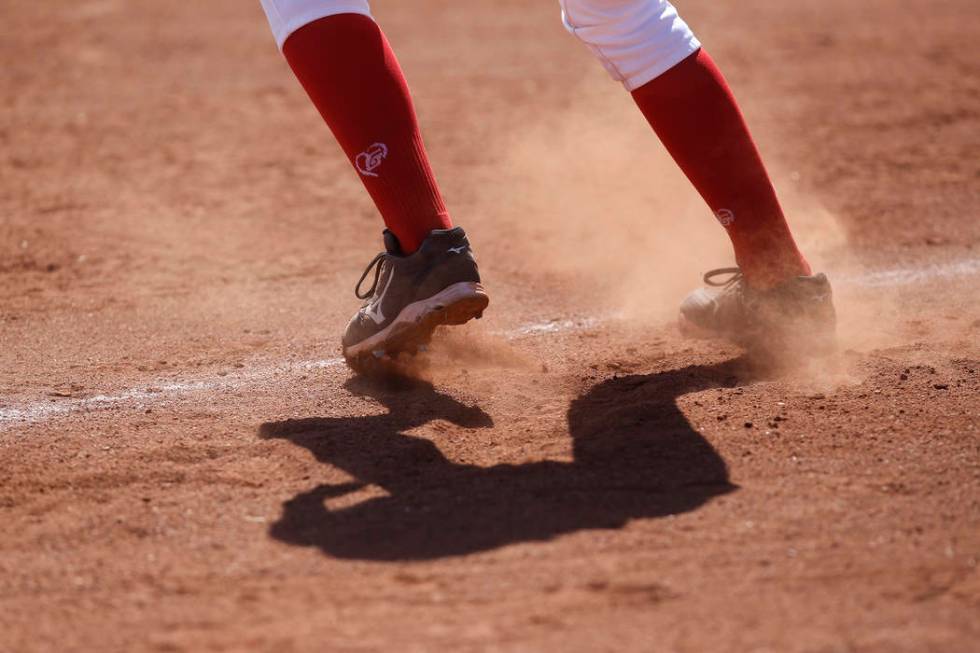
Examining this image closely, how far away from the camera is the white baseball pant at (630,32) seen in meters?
2.68

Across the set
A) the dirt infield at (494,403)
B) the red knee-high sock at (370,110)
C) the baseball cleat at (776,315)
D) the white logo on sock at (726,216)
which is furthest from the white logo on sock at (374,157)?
the baseball cleat at (776,315)

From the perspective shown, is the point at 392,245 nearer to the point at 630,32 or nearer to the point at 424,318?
the point at 424,318

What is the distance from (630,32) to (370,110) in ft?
2.02

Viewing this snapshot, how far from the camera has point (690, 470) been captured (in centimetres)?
234

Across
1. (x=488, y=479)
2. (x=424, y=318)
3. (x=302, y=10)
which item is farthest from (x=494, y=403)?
(x=302, y=10)

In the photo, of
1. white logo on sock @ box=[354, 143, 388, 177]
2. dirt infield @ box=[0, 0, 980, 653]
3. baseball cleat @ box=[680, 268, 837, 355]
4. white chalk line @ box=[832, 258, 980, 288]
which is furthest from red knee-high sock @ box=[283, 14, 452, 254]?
white chalk line @ box=[832, 258, 980, 288]

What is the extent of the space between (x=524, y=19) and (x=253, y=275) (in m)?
4.18

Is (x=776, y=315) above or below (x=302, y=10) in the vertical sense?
below

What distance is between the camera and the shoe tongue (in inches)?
106

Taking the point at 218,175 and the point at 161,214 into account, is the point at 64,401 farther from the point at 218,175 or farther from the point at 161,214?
the point at 218,175

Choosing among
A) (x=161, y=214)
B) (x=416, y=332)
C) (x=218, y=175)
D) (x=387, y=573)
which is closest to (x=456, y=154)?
(x=218, y=175)

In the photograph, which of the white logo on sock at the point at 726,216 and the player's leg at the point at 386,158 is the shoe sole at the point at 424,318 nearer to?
→ the player's leg at the point at 386,158

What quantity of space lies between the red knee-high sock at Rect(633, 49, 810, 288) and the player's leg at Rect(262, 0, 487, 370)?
0.56 m

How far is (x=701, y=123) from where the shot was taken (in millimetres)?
2736
